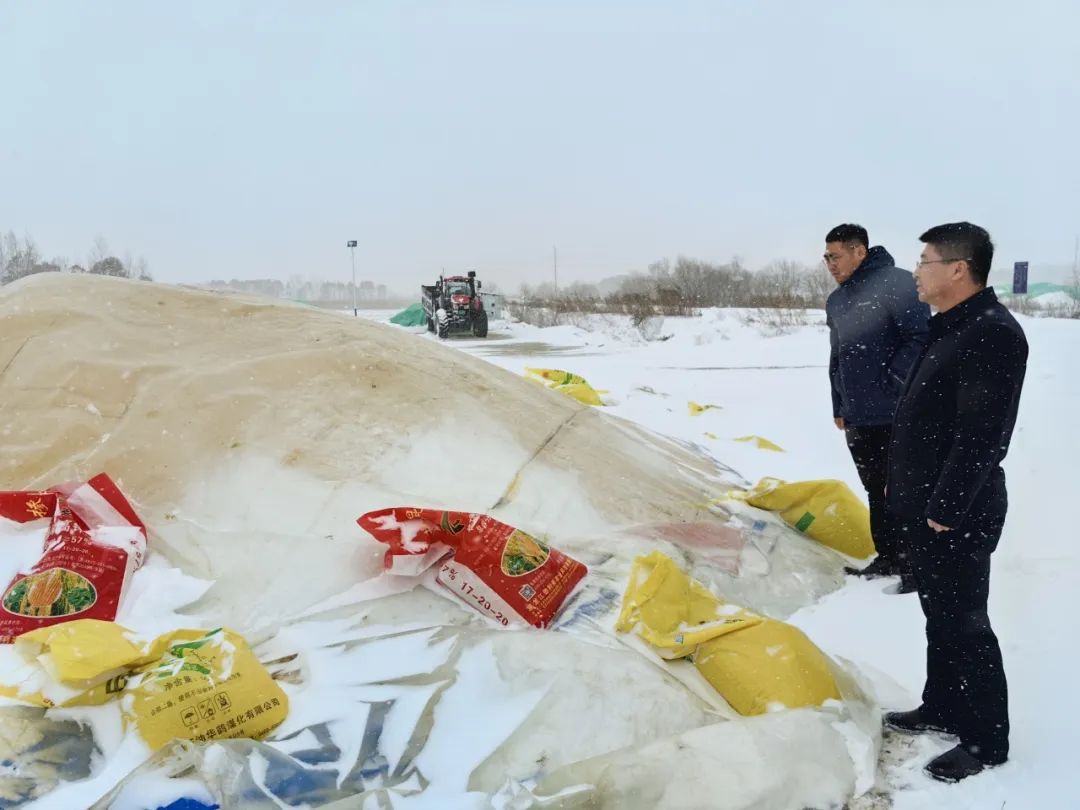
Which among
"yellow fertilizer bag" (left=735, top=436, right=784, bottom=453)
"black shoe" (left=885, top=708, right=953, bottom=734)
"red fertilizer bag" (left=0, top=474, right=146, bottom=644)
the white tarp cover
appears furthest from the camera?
"yellow fertilizer bag" (left=735, top=436, right=784, bottom=453)

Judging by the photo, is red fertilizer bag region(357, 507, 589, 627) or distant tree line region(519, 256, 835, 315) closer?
red fertilizer bag region(357, 507, 589, 627)

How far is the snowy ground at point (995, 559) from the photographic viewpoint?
2.12 m

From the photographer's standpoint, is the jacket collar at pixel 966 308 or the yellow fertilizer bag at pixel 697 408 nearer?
the jacket collar at pixel 966 308

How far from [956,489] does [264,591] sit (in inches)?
87.6

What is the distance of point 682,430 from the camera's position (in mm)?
6457

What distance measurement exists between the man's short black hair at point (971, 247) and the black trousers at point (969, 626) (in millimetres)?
656

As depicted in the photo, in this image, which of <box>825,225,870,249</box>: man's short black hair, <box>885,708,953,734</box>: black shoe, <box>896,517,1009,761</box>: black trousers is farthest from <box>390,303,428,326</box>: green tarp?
<box>896,517,1009,761</box>: black trousers

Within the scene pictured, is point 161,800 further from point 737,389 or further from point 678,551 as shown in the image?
point 737,389

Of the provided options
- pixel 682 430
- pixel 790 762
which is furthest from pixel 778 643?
pixel 682 430

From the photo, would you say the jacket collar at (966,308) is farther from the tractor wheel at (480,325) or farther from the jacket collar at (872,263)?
the tractor wheel at (480,325)

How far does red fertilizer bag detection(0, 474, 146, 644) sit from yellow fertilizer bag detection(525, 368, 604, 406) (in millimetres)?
3511

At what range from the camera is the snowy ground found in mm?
2121

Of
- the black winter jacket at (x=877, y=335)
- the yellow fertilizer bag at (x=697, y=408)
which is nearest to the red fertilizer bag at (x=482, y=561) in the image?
the black winter jacket at (x=877, y=335)

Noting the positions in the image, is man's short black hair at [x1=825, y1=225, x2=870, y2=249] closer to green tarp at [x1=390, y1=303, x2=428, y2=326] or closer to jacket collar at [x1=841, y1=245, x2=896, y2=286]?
jacket collar at [x1=841, y1=245, x2=896, y2=286]
